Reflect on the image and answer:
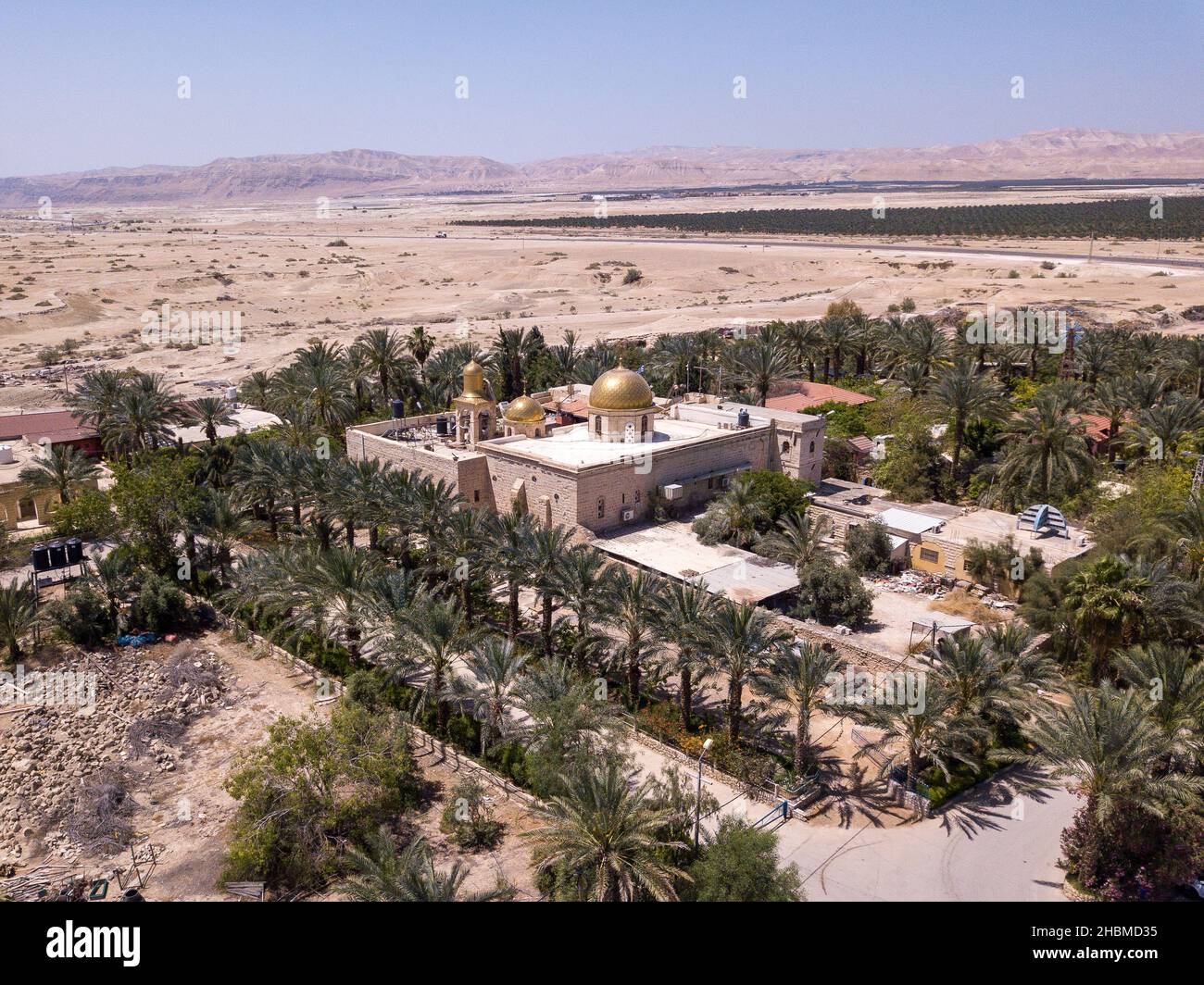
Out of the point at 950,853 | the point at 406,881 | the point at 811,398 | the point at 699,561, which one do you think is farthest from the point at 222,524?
the point at 811,398

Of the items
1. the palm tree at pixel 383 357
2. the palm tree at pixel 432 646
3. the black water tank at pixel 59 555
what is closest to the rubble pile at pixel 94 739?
the black water tank at pixel 59 555

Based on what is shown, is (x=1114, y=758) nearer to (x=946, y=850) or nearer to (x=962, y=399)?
(x=946, y=850)

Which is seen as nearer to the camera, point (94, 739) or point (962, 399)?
point (94, 739)

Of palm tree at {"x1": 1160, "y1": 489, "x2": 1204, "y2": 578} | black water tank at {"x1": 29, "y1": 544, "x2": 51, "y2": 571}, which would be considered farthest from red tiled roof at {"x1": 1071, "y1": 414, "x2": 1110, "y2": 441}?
black water tank at {"x1": 29, "y1": 544, "x2": 51, "y2": 571}

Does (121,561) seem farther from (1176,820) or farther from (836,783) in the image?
(1176,820)

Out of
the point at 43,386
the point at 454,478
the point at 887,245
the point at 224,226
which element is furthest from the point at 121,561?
the point at 224,226

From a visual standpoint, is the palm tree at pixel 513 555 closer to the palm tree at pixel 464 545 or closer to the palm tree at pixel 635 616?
the palm tree at pixel 464 545

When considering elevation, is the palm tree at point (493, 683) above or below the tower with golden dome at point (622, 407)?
below
